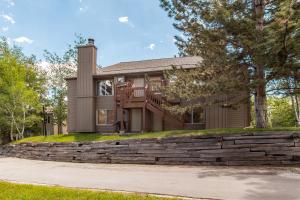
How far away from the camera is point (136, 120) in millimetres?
19969

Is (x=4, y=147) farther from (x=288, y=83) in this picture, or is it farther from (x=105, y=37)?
(x=288, y=83)

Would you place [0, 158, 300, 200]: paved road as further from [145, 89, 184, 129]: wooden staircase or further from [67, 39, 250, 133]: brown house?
[67, 39, 250, 133]: brown house

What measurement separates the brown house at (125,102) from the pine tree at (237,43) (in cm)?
466

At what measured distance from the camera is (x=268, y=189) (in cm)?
691

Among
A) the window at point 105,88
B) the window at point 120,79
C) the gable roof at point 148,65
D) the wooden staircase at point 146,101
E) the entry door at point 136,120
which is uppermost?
the gable roof at point 148,65

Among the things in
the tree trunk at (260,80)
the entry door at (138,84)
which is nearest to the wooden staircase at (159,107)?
the entry door at (138,84)

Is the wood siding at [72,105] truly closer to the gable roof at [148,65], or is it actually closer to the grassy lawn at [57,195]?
the gable roof at [148,65]

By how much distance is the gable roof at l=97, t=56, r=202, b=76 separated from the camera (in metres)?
19.7

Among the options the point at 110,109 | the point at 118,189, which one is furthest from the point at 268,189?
the point at 110,109

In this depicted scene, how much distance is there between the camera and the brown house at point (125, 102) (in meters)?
17.2

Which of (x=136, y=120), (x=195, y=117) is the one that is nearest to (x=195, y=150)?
(x=195, y=117)

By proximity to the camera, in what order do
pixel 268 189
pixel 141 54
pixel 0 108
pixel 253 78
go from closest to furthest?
pixel 268 189 → pixel 253 78 → pixel 0 108 → pixel 141 54

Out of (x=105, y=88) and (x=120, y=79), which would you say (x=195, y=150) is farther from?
(x=105, y=88)

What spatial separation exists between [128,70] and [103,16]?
444 cm
